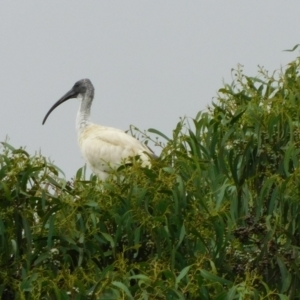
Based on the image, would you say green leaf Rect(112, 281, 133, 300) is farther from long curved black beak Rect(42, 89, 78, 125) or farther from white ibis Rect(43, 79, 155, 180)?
long curved black beak Rect(42, 89, 78, 125)

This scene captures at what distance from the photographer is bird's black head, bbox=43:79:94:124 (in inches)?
610

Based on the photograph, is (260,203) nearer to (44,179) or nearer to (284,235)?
(284,235)

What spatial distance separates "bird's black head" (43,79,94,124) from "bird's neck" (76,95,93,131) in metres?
0.12

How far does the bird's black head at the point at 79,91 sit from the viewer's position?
15.5m

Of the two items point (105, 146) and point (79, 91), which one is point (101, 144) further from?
point (79, 91)

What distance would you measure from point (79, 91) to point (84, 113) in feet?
3.35

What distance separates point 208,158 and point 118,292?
172 centimetres

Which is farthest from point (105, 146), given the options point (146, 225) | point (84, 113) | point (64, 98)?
point (146, 225)

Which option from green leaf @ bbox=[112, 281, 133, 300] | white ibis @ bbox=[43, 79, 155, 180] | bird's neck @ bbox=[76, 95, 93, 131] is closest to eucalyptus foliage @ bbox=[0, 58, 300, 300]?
green leaf @ bbox=[112, 281, 133, 300]

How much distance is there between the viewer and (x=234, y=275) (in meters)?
7.02

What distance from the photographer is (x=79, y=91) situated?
15.6 metres

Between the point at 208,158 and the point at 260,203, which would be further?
the point at 208,158

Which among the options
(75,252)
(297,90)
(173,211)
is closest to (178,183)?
(173,211)

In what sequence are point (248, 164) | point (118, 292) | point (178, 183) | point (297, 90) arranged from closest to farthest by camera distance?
1. point (118, 292)
2. point (178, 183)
3. point (248, 164)
4. point (297, 90)
